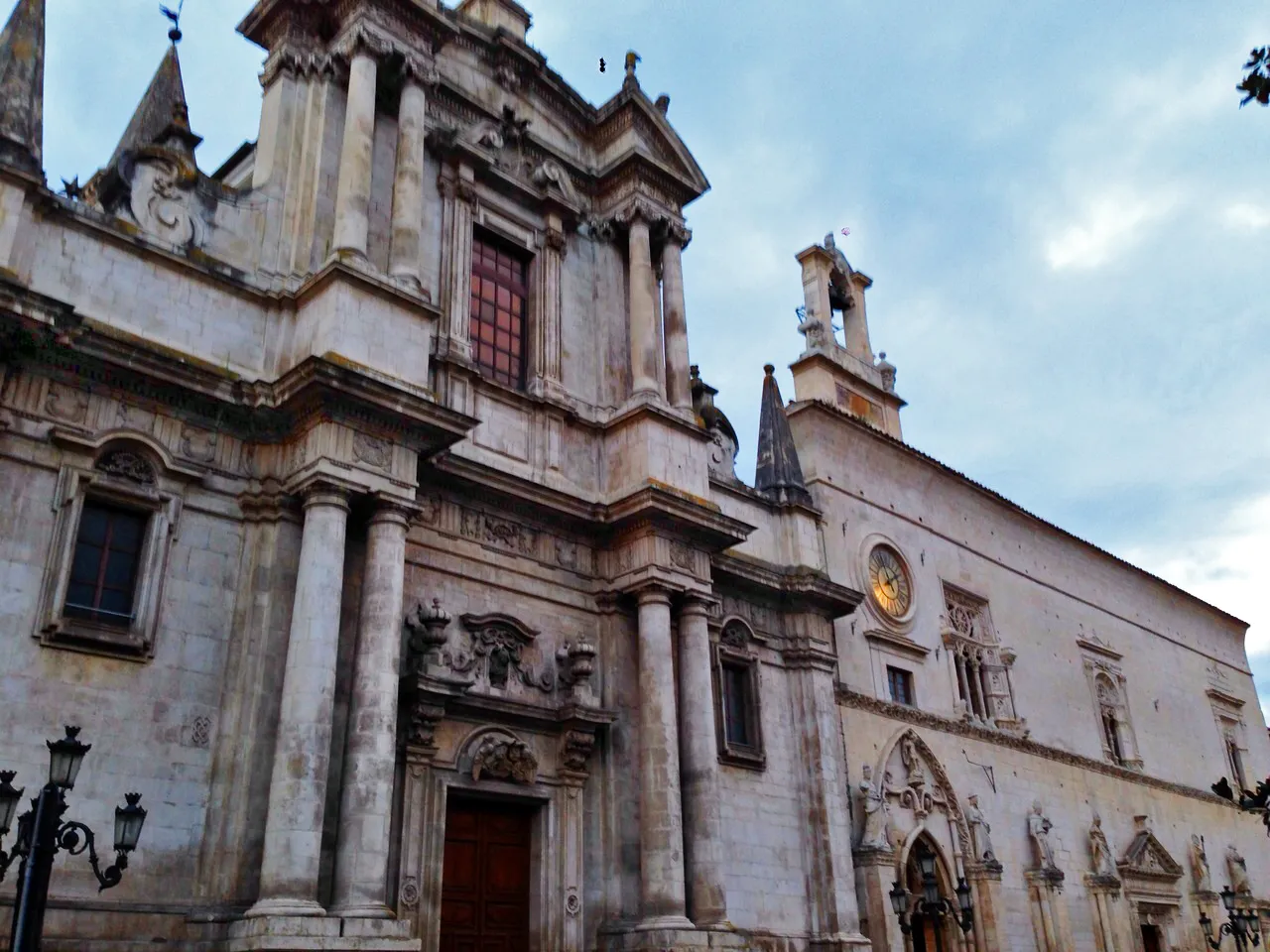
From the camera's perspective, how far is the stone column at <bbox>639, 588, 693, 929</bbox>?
14.2 meters

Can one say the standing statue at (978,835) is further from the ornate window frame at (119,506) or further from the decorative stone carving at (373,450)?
the ornate window frame at (119,506)

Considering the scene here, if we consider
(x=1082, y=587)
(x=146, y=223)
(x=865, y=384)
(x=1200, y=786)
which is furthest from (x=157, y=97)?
(x=1200, y=786)

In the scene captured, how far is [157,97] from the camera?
23.7m

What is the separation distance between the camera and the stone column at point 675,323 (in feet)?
59.6

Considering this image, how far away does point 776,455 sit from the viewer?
20.4 m

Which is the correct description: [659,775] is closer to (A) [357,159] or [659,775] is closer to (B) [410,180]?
(B) [410,180]

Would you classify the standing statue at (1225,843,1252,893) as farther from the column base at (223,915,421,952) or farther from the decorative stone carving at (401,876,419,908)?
the column base at (223,915,421,952)

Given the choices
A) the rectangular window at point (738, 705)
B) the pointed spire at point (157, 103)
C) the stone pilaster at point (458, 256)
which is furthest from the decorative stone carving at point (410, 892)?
the pointed spire at point (157, 103)

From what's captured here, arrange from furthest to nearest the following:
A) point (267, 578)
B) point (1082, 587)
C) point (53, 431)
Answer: point (1082, 587), point (267, 578), point (53, 431)

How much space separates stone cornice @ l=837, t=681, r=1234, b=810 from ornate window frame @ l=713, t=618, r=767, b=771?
2364 millimetres

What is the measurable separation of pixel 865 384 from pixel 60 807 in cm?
2065

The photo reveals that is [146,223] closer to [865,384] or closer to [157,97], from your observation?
[157,97]

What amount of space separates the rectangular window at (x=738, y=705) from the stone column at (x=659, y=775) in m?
2.06

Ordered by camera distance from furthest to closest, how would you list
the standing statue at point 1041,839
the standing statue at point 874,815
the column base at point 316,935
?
the standing statue at point 1041,839 → the standing statue at point 874,815 → the column base at point 316,935
